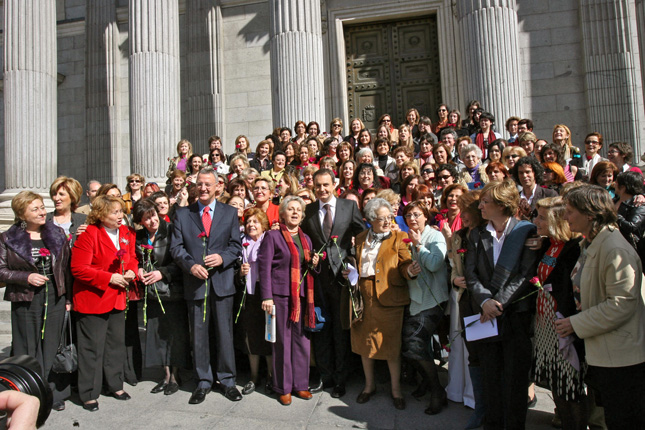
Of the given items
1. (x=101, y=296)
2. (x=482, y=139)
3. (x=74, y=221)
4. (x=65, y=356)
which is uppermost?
(x=482, y=139)

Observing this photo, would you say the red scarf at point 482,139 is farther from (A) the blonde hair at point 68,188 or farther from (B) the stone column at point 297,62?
(A) the blonde hair at point 68,188

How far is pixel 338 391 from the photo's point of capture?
525 cm

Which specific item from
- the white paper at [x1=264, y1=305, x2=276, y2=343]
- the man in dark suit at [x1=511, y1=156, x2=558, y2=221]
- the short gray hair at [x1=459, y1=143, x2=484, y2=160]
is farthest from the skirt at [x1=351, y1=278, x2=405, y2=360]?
the short gray hair at [x1=459, y1=143, x2=484, y2=160]

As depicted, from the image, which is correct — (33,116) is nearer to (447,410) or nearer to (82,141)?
(82,141)

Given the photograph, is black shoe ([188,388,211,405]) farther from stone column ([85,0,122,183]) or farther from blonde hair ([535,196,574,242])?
stone column ([85,0,122,183])

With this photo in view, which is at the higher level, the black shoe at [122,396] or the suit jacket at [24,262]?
the suit jacket at [24,262]

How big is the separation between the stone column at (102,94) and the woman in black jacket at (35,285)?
11144mm

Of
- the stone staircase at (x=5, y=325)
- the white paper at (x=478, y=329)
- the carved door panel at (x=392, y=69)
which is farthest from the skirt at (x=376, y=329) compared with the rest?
the carved door panel at (x=392, y=69)

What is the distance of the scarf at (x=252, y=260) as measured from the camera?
5.52 metres

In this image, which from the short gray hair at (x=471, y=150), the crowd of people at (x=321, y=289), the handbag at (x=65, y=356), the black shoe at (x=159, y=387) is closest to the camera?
the crowd of people at (x=321, y=289)

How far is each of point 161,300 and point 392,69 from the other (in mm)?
10039

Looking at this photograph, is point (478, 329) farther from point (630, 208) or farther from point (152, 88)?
point (152, 88)

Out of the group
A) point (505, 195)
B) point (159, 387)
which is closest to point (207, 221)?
point (159, 387)

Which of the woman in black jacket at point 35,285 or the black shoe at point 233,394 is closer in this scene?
the woman in black jacket at point 35,285
